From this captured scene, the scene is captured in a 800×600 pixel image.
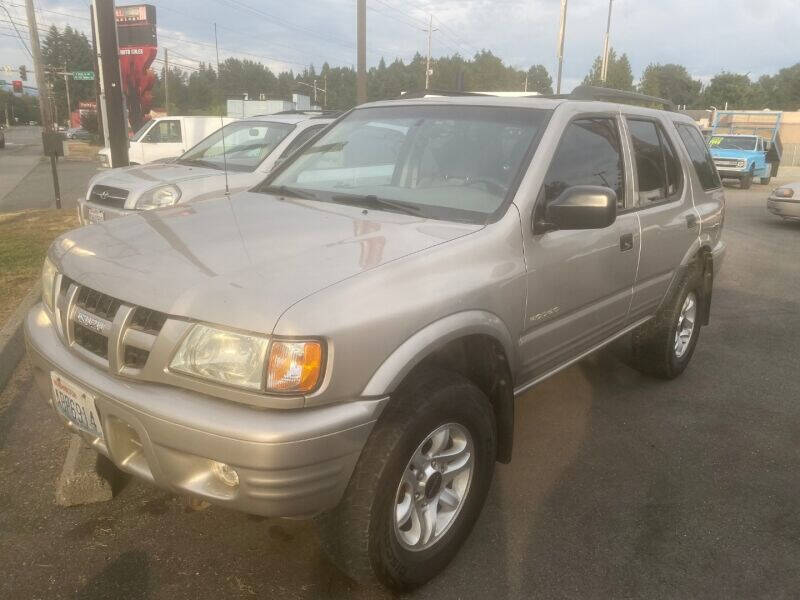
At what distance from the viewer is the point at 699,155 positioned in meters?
4.68

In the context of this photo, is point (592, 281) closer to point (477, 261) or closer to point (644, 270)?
point (644, 270)

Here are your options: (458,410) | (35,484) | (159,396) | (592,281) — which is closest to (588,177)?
(592,281)

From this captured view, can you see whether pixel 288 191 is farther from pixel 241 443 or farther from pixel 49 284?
pixel 241 443

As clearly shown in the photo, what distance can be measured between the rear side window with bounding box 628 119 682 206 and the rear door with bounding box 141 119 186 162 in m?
11.1

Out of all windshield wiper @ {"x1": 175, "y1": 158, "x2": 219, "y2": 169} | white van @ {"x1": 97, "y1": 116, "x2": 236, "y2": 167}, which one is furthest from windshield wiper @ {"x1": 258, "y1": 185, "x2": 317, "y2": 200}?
white van @ {"x1": 97, "y1": 116, "x2": 236, "y2": 167}

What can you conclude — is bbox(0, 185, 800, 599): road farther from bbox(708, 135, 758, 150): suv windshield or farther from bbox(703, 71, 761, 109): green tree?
bbox(703, 71, 761, 109): green tree

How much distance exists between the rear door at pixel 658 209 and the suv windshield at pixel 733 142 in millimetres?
20341

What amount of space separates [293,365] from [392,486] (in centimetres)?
56

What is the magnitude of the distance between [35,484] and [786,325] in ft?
20.1

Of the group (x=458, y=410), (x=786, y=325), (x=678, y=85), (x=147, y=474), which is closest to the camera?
(x=147, y=474)

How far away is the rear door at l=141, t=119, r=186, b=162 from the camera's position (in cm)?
1324

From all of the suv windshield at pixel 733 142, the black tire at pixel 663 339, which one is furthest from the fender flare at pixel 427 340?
the suv windshield at pixel 733 142

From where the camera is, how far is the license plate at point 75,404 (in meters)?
2.24

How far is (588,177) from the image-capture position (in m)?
3.32
